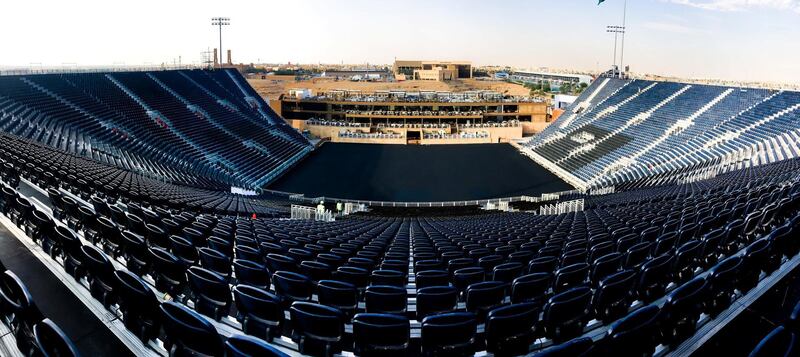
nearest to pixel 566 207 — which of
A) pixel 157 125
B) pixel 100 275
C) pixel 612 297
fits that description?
pixel 612 297

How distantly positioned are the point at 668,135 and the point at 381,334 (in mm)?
39371

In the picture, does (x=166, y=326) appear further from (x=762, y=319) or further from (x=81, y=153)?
(x=81, y=153)

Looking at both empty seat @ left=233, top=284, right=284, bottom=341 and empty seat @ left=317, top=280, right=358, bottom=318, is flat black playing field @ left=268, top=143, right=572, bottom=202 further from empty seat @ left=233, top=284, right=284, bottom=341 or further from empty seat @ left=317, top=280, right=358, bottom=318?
empty seat @ left=233, top=284, right=284, bottom=341

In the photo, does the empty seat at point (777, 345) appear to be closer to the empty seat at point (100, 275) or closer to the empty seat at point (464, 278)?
the empty seat at point (464, 278)

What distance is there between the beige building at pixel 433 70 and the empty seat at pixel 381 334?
99.4 m

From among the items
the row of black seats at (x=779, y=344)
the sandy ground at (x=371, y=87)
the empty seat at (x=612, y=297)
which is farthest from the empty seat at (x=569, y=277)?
the sandy ground at (x=371, y=87)

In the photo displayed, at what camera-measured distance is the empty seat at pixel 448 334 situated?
3652 mm

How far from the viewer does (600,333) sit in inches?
175

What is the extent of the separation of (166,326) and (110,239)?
10.2 feet

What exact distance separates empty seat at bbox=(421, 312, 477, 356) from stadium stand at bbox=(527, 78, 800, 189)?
2588 centimetres

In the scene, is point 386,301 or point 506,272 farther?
point 506,272

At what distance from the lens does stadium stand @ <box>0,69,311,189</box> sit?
23.6 metres

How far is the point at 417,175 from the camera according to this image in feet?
124

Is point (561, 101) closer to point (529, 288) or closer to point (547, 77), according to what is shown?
point (529, 288)
